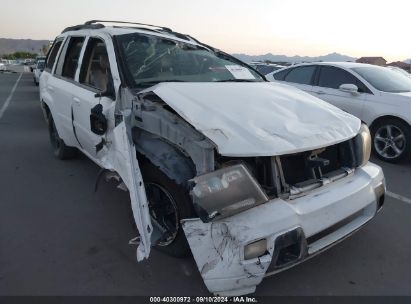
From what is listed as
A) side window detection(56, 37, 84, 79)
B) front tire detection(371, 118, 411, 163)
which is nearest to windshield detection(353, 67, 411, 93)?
front tire detection(371, 118, 411, 163)

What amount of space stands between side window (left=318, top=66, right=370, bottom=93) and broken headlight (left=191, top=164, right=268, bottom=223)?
4.62 metres

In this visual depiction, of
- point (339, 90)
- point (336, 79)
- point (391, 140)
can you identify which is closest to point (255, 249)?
point (391, 140)

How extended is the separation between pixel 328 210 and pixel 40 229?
2.53 m

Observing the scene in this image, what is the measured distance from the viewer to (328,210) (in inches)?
101

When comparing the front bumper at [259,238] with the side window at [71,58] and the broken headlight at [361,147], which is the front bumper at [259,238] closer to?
the broken headlight at [361,147]

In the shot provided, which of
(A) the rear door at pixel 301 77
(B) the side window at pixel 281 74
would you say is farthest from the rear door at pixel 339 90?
(B) the side window at pixel 281 74

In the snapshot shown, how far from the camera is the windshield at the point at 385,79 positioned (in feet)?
20.3

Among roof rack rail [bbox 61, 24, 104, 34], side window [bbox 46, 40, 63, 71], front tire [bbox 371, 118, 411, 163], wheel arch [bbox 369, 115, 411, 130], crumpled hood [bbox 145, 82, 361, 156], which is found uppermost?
roof rack rail [bbox 61, 24, 104, 34]

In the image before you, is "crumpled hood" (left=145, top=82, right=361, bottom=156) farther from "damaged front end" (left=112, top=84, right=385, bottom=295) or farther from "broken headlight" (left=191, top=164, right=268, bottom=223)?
"broken headlight" (left=191, top=164, right=268, bottom=223)

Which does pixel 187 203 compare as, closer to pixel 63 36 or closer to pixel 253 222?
pixel 253 222

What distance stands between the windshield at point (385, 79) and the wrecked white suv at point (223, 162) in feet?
10.5

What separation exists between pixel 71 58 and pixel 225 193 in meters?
3.25

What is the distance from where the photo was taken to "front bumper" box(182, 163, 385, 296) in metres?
2.25

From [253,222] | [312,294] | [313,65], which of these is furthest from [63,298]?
[313,65]
